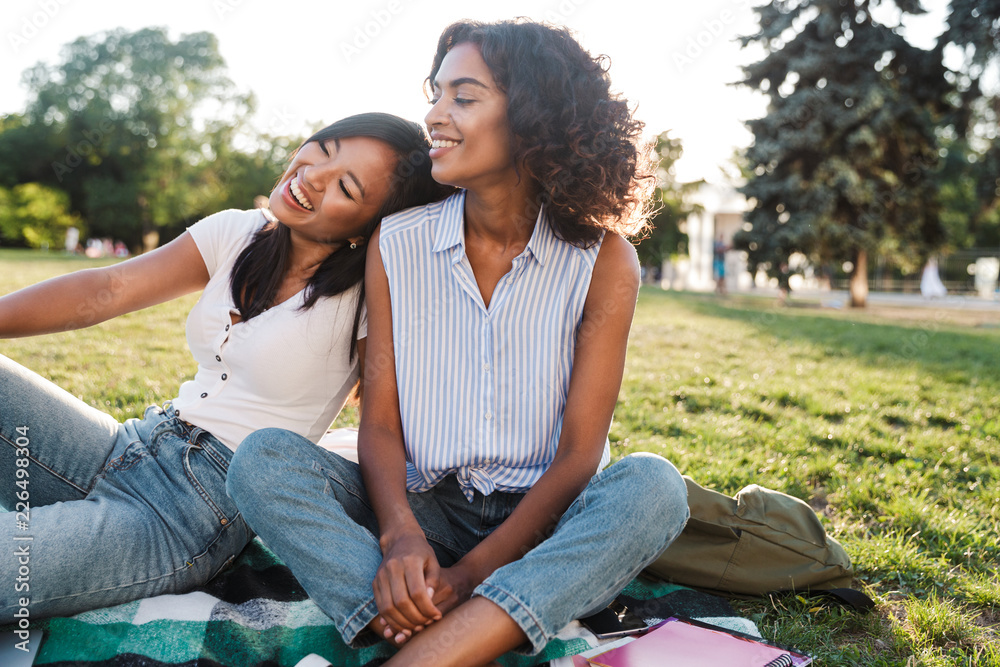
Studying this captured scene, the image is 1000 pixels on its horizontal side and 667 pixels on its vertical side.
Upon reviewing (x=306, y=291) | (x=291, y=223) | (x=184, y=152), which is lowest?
(x=306, y=291)

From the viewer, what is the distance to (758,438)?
14.5 feet

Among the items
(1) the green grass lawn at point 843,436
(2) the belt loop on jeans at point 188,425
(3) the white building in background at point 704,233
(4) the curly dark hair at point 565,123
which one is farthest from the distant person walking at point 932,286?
(2) the belt loop on jeans at point 188,425

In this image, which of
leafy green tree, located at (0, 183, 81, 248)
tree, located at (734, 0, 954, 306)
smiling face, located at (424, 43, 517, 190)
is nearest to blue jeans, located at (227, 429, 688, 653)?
smiling face, located at (424, 43, 517, 190)

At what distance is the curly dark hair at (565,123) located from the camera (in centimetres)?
229

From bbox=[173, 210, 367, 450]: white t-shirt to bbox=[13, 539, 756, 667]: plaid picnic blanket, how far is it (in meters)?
0.49

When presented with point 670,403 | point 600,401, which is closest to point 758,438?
point 670,403

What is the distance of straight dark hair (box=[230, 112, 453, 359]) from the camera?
2408 mm

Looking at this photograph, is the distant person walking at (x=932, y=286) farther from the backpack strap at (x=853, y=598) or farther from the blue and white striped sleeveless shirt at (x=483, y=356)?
the blue and white striped sleeveless shirt at (x=483, y=356)

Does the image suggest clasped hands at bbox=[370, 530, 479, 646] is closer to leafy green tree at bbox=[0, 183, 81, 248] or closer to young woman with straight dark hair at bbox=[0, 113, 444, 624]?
young woman with straight dark hair at bbox=[0, 113, 444, 624]

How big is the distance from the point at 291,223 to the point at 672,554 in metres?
1.79

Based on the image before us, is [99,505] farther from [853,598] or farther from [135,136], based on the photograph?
[135,136]

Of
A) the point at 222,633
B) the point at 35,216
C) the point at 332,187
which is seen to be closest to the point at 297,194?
the point at 332,187

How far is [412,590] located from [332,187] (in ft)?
4.62

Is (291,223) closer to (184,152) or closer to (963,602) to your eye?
(963,602)
